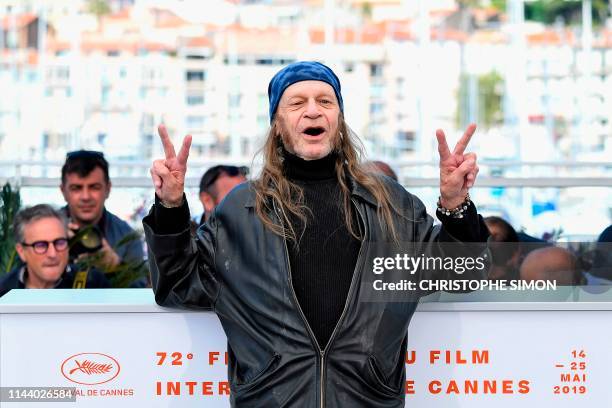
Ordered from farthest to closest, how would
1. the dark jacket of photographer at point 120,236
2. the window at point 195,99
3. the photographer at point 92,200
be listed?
the window at point 195,99
the photographer at point 92,200
the dark jacket of photographer at point 120,236

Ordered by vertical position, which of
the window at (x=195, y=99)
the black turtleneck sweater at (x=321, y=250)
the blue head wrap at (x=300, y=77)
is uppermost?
the window at (x=195, y=99)

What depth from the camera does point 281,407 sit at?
3.14 meters

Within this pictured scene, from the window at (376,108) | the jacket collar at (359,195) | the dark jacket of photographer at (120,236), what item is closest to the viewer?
the jacket collar at (359,195)

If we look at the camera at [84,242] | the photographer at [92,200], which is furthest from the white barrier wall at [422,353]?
the photographer at [92,200]

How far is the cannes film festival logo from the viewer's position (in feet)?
11.5

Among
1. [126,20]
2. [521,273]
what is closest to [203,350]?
[521,273]

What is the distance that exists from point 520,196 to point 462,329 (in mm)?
5187

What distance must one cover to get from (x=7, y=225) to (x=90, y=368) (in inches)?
95.2

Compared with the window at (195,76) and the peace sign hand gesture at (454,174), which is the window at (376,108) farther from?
the peace sign hand gesture at (454,174)

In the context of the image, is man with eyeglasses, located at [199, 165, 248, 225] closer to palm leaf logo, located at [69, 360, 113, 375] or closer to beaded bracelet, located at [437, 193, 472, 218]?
palm leaf logo, located at [69, 360, 113, 375]

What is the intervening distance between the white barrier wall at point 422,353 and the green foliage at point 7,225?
1900 mm

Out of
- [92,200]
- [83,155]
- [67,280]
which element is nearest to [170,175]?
[67,280]

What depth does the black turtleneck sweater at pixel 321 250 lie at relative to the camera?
10.5 feet

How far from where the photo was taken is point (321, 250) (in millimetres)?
3260
